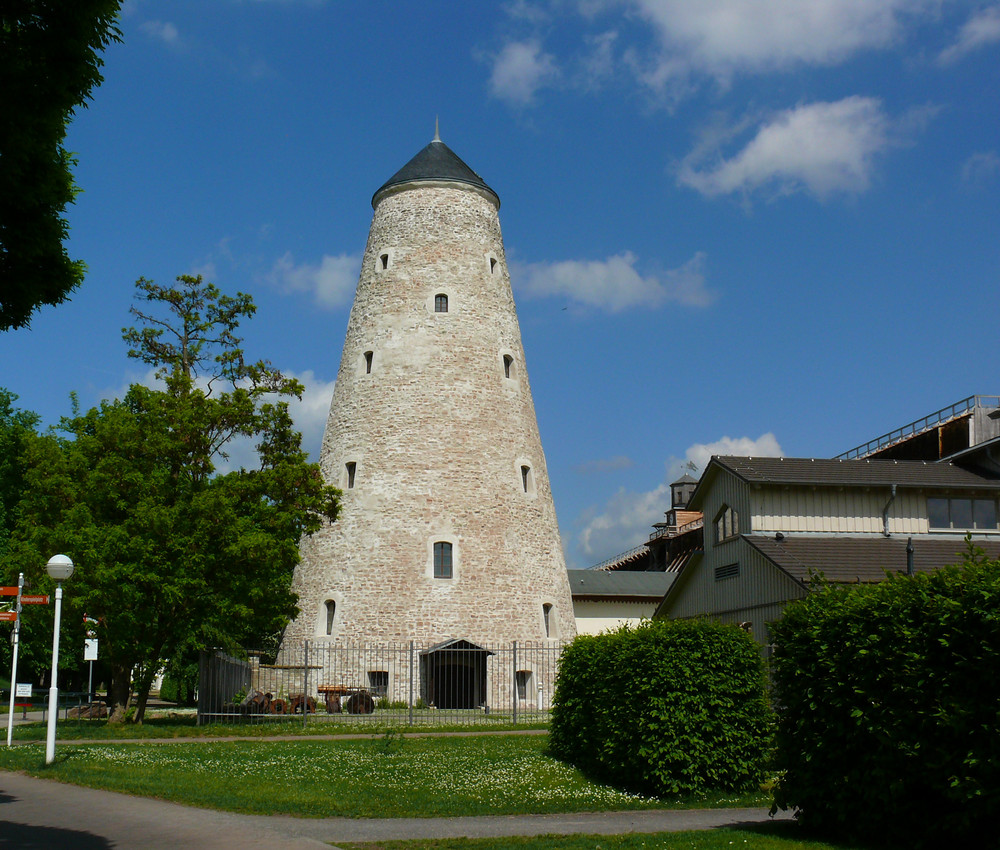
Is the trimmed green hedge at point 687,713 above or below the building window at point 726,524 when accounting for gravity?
below

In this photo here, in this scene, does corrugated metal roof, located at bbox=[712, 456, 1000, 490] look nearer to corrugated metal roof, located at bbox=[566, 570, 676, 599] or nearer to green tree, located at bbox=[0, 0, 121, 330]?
green tree, located at bbox=[0, 0, 121, 330]

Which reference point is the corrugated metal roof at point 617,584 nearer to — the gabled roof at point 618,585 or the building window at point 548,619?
the gabled roof at point 618,585

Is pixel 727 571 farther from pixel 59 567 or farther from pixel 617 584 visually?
pixel 617 584

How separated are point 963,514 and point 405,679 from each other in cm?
1787

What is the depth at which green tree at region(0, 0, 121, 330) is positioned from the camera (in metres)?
7.64

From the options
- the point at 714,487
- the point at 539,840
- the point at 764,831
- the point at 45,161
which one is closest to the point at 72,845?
the point at 539,840

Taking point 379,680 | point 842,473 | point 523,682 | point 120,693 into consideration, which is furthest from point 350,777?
point 523,682

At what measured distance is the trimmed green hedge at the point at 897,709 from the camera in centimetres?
857

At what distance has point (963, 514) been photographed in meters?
26.8

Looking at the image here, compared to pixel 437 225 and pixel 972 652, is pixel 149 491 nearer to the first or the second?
pixel 437 225

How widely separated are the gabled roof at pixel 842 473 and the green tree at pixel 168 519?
39.3ft

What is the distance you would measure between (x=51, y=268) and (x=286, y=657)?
92.6ft

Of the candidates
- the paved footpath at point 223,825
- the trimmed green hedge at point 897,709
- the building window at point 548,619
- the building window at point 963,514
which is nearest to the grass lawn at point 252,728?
the building window at point 548,619

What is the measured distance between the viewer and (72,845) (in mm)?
9711
